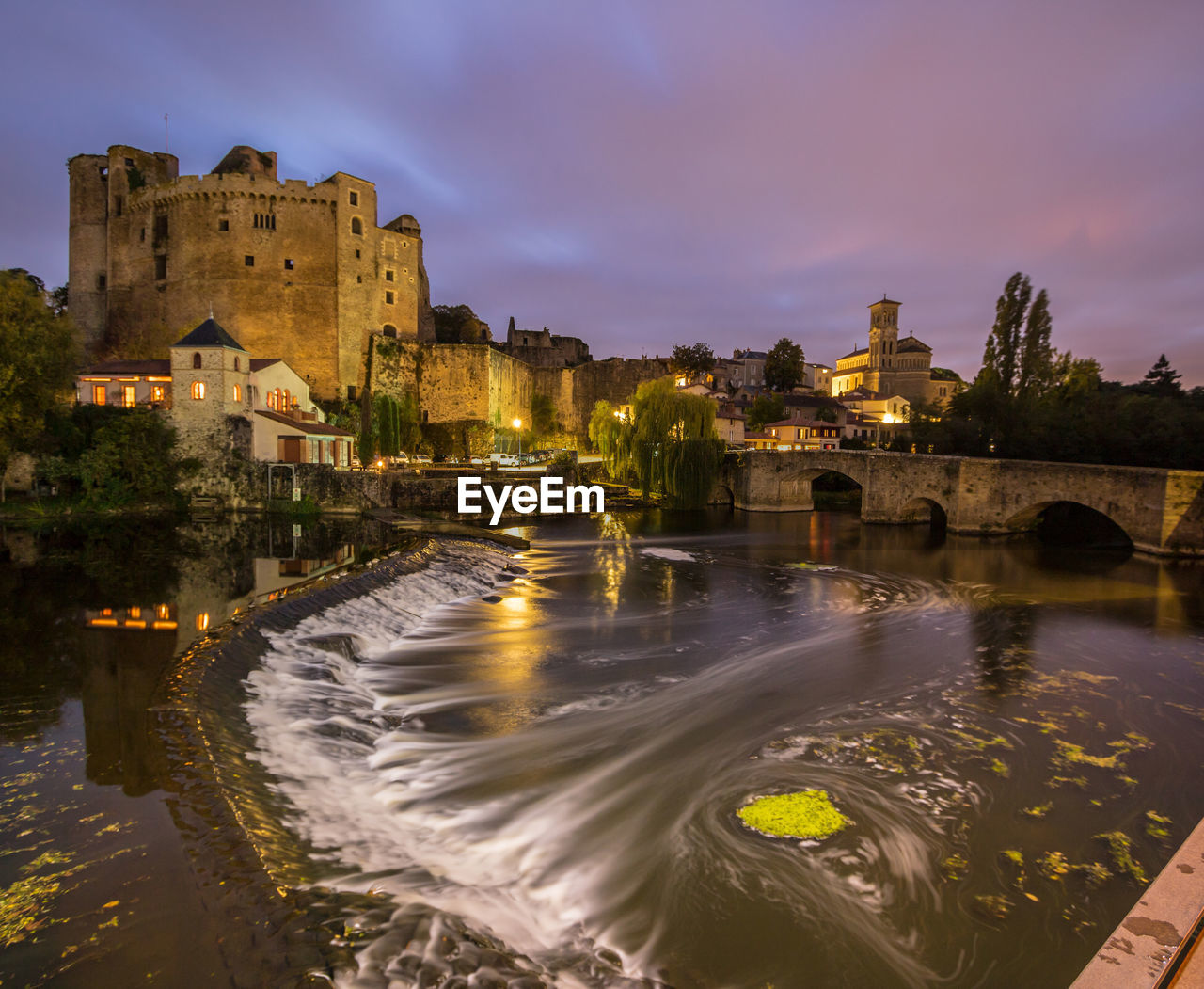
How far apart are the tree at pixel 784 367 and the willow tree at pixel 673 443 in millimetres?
33470

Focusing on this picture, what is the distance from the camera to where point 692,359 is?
5503cm

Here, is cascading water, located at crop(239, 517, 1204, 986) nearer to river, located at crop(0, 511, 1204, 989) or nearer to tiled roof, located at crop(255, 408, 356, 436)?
river, located at crop(0, 511, 1204, 989)

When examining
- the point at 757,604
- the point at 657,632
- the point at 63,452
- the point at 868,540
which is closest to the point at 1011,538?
the point at 868,540

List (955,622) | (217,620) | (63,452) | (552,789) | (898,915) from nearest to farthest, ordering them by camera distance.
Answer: (898,915) → (552,789) → (217,620) → (955,622) → (63,452)

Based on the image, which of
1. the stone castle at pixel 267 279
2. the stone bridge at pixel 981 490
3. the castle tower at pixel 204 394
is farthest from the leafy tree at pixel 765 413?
the castle tower at pixel 204 394

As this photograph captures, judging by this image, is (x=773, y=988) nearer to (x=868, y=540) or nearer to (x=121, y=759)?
(x=121, y=759)

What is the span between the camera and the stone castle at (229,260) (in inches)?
1312

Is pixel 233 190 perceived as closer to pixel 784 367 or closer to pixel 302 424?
pixel 302 424

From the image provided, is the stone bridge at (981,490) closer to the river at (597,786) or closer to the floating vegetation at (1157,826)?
the river at (597,786)

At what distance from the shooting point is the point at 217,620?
10.9 metres

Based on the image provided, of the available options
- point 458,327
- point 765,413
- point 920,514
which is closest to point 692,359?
point 765,413

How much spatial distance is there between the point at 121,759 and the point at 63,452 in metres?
23.1

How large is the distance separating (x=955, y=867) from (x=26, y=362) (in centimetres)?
2620

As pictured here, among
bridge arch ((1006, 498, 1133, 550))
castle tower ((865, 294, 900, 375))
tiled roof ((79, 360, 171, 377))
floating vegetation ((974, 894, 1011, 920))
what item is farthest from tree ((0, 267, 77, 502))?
castle tower ((865, 294, 900, 375))
